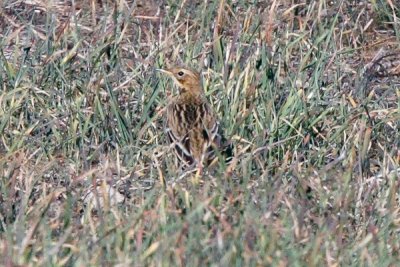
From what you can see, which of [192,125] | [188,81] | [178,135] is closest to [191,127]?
[192,125]

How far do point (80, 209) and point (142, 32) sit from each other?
2.38 meters

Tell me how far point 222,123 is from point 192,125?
0.58 ft

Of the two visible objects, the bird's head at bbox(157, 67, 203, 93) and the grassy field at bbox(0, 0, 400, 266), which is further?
the bird's head at bbox(157, 67, 203, 93)

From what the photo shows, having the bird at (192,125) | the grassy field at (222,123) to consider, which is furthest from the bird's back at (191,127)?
the grassy field at (222,123)

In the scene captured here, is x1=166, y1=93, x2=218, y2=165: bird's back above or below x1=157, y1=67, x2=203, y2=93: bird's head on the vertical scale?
below

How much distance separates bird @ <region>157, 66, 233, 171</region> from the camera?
6.69 m

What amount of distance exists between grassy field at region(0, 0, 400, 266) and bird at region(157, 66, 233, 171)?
3.6 inches

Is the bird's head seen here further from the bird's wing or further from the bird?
the bird's wing

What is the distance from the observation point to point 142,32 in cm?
845

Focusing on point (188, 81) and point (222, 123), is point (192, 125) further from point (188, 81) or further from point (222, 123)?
point (188, 81)

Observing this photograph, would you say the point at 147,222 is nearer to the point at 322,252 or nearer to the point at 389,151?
the point at 322,252

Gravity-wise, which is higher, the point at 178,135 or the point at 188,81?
the point at 188,81

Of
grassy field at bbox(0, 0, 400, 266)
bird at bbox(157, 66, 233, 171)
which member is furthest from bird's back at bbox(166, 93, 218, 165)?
grassy field at bbox(0, 0, 400, 266)

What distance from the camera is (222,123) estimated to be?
281 inches
